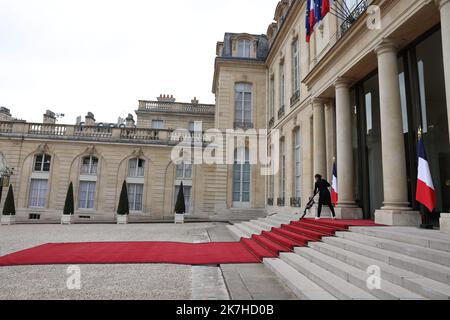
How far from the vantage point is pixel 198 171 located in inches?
675

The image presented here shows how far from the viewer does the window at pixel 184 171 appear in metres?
17.2

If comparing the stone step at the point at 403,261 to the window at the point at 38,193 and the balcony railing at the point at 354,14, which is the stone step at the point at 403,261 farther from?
the window at the point at 38,193

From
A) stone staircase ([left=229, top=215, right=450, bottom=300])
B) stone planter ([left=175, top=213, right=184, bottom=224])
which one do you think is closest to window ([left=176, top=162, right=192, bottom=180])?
stone planter ([left=175, top=213, right=184, bottom=224])

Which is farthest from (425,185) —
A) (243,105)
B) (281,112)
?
(243,105)

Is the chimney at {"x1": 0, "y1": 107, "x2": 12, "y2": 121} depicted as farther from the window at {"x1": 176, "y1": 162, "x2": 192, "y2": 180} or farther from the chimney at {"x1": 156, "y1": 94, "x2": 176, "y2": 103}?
the window at {"x1": 176, "y1": 162, "x2": 192, "y2": 180}

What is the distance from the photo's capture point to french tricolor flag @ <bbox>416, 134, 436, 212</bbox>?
4867 mm

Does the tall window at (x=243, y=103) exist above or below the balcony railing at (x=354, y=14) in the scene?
above

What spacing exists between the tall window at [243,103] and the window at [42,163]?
1074 cm

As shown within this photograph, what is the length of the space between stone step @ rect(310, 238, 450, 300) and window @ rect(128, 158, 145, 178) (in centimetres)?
1379

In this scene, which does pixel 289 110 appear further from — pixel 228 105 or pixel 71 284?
pixel 71 284

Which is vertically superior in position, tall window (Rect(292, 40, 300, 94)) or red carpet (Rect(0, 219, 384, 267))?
tall window (Rect(292, 40, 300, 94))

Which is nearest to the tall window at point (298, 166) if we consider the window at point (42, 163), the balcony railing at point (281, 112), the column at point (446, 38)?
the balcony railing at point (281, 112)
